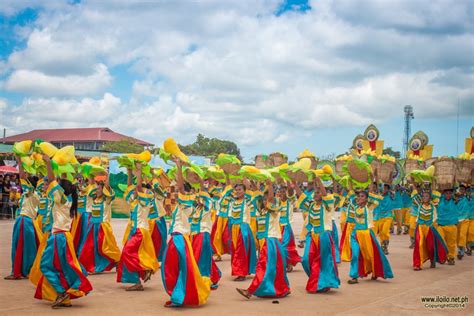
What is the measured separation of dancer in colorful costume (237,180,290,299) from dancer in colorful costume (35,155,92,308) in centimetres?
246

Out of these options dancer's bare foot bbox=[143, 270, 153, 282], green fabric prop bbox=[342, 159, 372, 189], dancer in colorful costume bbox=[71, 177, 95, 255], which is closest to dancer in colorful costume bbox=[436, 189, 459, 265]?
green fabric prop bbox=[342, 159, 372, 189]

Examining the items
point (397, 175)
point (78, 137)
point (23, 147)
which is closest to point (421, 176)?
point (397, 175)

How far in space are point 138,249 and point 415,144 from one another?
20502 millimetres

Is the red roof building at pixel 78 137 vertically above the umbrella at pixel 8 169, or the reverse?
the red roof building at pixel 78 137

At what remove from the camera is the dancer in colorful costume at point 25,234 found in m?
9.72

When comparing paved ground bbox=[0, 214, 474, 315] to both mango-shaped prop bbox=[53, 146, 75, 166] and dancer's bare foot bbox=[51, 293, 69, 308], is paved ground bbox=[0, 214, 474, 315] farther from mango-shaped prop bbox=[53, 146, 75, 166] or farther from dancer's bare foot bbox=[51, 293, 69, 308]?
mango-shaped prop bbox=[53, 146, 75, 166]

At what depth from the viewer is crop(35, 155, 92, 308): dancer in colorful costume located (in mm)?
7480

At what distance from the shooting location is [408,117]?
51031 mm

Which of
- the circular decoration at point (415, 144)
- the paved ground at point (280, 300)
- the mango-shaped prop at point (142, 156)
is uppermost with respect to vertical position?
the circular decoration at point (415, 144)

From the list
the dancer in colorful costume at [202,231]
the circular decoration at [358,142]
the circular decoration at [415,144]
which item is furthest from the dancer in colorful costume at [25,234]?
the circular decoration at [415,144]

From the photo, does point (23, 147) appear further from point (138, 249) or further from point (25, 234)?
point (138, 249)

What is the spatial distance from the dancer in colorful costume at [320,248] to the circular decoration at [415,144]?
18.5 metres

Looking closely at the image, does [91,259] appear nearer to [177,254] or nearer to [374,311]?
[177,254]

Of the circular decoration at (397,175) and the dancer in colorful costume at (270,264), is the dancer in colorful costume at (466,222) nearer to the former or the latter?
the circular decoration at (397,175)
